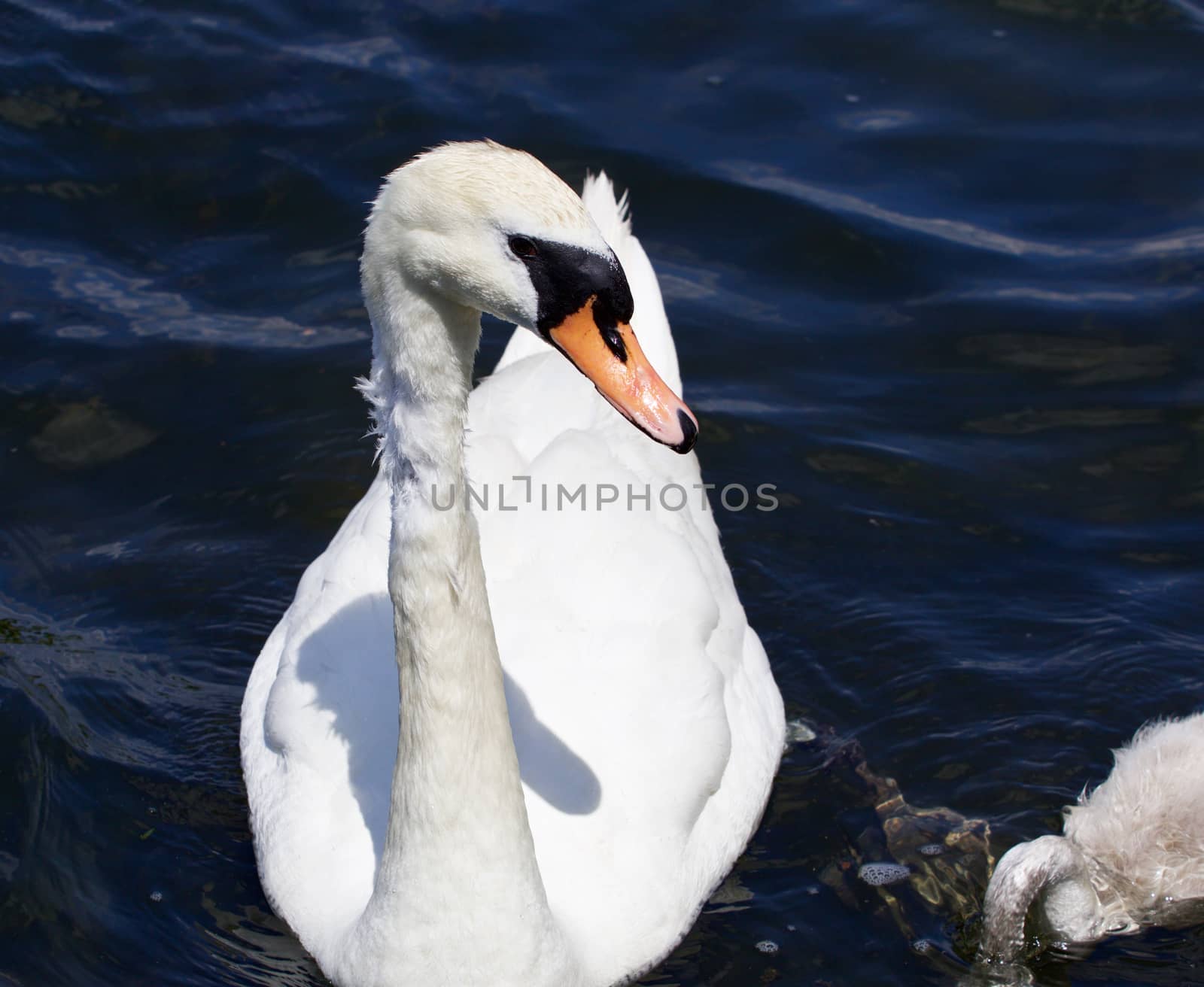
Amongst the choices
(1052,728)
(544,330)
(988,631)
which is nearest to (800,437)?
(988,631)

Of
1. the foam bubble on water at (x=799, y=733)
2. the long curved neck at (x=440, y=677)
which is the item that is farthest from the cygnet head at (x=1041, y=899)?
the long curved neck at (x=440, y=677)

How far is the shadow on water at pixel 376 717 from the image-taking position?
16.9 ft

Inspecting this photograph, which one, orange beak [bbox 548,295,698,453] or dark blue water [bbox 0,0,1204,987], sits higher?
orange beak [bbox 548,295,698,453]

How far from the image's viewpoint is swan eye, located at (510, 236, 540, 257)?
384cm

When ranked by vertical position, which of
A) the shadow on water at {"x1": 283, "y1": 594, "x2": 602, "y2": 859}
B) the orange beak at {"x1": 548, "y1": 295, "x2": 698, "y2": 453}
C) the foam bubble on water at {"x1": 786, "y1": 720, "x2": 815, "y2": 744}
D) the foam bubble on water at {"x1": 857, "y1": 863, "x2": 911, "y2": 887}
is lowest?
the foam bubble on water at {"x1": 857, "y1": 863, "x2": 911, "y2": 887}

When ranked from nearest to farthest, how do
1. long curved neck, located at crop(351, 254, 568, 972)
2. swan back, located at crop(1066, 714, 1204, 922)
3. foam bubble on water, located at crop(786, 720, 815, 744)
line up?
long curved neck, located at crop(351, 254, 568, 972)
swan back, located at crop(1066, 714, 1204, 922)
foam bubble on water, located at crop(786, 720, 815, 744)

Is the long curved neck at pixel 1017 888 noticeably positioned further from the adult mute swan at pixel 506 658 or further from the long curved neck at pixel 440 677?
the long curved neck at pixel 440 677

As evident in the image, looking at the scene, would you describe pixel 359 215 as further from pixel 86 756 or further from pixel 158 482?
pixel 86 756

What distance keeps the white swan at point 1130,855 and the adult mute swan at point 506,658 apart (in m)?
1.09

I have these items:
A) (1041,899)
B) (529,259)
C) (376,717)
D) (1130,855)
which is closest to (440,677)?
(376,717)

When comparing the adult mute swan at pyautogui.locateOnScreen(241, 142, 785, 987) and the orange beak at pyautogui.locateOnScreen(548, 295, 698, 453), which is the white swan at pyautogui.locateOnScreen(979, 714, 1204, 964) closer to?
the adult mute swan at pyautogui.locateOnScreen(241, 142, 785, 987)

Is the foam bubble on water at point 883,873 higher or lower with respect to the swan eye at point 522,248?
lower

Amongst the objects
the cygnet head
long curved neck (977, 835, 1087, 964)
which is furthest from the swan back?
long curved neck (977, 835, 1087, 964)

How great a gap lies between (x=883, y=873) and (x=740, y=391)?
3.36m
